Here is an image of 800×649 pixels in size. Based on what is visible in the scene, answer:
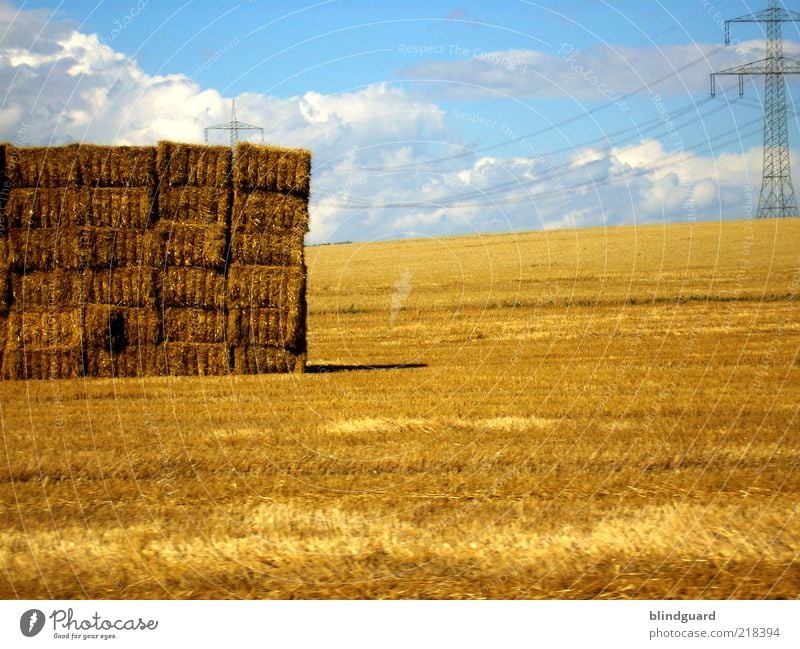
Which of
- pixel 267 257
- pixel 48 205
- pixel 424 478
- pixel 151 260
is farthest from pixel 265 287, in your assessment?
pixel 424 478

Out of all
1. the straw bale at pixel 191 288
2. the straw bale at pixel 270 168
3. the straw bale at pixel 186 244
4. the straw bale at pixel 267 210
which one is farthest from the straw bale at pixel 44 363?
the straw bale at pixel 270 168

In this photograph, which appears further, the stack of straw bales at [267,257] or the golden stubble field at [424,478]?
the stack of straw bales at [267,257]

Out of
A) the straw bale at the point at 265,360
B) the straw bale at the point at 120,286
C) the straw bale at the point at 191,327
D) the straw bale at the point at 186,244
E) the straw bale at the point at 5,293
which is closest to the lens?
the straw bale at the point at 5,293

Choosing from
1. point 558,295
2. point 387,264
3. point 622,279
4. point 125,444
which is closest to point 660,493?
point 125,444

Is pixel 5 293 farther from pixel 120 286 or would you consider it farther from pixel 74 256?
pixel 120 286

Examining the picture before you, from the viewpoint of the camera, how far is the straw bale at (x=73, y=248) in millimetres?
16375

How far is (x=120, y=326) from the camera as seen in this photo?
1662 centimetres

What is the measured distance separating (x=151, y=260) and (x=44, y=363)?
245 cm

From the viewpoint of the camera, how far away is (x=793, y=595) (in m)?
6.41

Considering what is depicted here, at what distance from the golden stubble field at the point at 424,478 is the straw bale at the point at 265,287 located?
4.78 feet

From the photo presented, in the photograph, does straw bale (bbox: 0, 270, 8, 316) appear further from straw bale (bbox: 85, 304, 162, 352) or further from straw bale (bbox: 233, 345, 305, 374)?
straw bale (bbox: 233, 345, 305, 374)

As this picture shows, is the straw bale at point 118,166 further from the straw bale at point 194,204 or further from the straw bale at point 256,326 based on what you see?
the straw bale at point 256,326

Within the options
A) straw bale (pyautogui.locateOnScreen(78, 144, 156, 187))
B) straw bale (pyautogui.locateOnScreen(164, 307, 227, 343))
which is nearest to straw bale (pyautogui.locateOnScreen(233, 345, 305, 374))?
straw bale (pyautogui.locateOnScreen(164, 307, 227, 343))

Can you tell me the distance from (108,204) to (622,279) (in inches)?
1016
